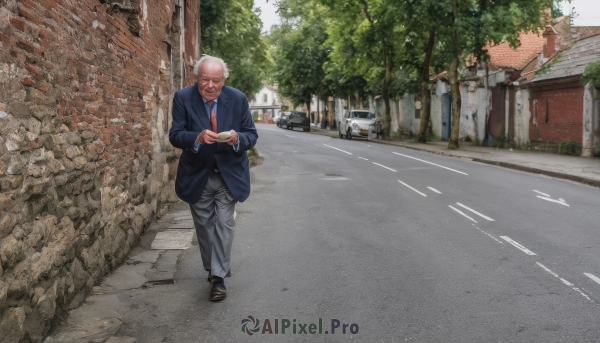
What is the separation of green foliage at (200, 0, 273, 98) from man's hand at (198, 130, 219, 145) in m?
17.7

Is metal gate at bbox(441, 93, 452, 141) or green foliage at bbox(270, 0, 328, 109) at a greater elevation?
green foliage at bbox(270, 0, 328, 109)

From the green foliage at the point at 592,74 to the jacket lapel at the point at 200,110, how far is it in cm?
1775

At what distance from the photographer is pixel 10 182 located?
3680mm

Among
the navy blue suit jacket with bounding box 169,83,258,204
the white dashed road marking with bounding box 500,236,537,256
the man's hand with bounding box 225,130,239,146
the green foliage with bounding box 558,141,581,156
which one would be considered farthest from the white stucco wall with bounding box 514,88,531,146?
the man's hand with bounding box 225,130,239,146

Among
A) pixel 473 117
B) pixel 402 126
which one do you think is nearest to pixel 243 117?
pixel 473 117

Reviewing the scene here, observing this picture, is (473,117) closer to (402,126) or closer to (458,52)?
(458,52)

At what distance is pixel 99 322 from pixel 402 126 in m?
37.9

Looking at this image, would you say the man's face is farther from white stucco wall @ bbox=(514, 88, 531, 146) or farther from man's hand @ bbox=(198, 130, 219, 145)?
white stucco wall @ bbox=(514, 88, 531, 146)

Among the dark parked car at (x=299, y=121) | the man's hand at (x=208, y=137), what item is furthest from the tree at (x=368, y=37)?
the man's hand at (x=208, y=137)

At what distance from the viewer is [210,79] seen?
5.16 meters

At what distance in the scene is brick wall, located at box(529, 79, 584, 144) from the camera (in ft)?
71.9

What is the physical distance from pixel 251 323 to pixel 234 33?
22773 millimetres

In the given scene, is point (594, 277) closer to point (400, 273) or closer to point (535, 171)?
point (400, 273)

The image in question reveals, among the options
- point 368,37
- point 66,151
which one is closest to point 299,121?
point 368,37
